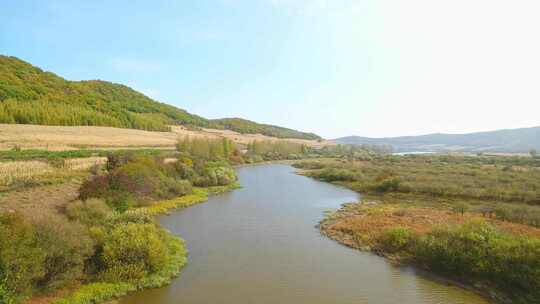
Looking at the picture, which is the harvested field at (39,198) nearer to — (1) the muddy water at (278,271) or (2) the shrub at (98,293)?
(1) the muddy water at (278,271)

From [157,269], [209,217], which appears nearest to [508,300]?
[157,269]

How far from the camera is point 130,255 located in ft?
36.2

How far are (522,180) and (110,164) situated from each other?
42840 mm

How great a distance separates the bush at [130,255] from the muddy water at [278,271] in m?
0.95

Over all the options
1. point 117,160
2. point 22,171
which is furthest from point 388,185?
point 22,171

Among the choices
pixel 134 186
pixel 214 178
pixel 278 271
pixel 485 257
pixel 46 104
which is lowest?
pixel 278 271

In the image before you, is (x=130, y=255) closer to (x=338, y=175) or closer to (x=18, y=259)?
(x=18, y=259)

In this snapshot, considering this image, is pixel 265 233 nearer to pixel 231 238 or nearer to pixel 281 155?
pixel 231 238

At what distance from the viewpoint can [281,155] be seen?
315ft

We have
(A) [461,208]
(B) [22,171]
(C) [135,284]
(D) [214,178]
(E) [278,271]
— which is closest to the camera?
(C) [135,284]

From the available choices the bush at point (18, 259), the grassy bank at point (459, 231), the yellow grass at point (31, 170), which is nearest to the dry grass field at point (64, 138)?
the yellow grass at point (31, 170)

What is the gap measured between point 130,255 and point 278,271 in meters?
5.62

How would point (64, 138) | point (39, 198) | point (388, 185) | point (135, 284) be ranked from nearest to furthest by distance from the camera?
point (135, 284)
point (39, 198)
point (388, 185)
point (64, 138)

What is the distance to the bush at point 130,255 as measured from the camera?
A: 1062cm
